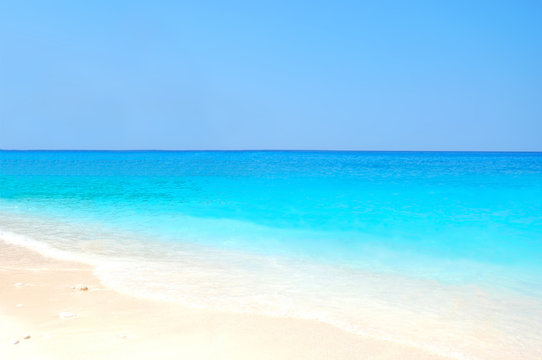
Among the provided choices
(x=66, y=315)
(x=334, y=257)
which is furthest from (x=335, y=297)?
(x=66, y=315)

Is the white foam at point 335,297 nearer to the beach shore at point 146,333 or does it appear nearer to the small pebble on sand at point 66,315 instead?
the beach shore at point 146,333

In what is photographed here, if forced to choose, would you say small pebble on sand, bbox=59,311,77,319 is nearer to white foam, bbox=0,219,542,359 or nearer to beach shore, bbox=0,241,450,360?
beach shore, bbox=0,241,450,360

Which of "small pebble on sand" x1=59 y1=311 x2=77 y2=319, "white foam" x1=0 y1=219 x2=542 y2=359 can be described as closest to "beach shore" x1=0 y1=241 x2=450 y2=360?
"small pebble on sand" x1=59 y1=311 x2=77 y2=319

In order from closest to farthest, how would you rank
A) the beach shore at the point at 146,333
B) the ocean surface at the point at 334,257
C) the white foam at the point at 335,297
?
the beach shore at the point at 146,333 → the white foam at the point at 335,297 → the ocean surface at the point at 334,257

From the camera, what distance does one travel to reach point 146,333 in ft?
13.1

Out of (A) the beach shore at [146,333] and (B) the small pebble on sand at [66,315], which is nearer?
(A) the beach shore at [146,333]

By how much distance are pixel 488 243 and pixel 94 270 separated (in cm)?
741

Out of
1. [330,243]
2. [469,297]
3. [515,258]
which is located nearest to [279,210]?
[330,243]

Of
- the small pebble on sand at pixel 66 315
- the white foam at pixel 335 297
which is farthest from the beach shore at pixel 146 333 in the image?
the white foam at pixel 335 297

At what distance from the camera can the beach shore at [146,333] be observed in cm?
360

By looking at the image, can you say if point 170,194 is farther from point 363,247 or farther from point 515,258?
point 515,258

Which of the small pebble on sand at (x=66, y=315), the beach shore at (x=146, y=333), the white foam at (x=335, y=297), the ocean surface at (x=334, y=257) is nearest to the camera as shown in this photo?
the beach shore at (x=146, y=333)

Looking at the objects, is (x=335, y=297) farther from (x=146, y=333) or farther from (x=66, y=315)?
(x=66, y=315)

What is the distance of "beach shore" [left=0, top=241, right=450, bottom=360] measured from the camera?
3.60 metres
